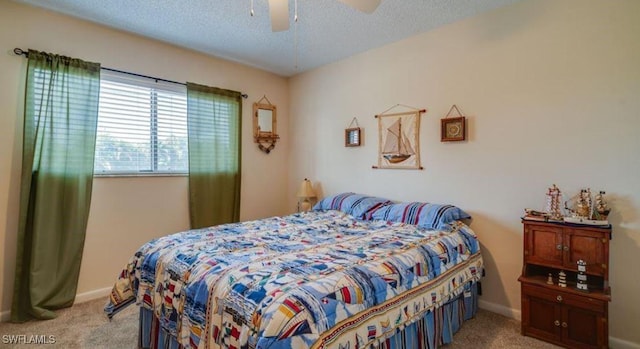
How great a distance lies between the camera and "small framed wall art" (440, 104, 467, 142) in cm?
266

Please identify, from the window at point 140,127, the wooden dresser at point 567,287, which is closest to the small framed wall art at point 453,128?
the wooden dresser at point 567,287

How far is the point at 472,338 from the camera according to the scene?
213 centimetres

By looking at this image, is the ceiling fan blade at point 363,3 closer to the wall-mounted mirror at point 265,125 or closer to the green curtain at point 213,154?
the green curtain at point 213,154

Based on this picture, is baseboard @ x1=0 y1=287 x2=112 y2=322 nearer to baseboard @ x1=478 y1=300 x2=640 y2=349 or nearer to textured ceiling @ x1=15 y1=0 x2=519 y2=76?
textured ceiling @ x1=15 y1=0 x2=519 y2=76

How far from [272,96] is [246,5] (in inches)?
68.3

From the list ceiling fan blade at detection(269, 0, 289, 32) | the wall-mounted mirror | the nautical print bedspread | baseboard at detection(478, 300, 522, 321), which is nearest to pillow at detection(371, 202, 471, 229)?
the nautical print bedspread

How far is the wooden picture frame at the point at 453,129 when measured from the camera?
105 inches

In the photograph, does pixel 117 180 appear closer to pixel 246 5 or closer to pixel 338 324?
pixel 246 5

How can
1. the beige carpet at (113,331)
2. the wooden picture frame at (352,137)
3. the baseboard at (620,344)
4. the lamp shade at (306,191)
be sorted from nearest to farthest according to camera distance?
1. the baseboard at (620,344)
2. the beige carpet at (113,331)
3. the wooden picture frame at (352,137)
4. the lamp shade at (306,191)

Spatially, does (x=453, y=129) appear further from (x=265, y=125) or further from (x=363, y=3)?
(x=265, y=125)

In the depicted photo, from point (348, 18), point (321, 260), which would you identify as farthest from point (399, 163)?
point (321, 260)

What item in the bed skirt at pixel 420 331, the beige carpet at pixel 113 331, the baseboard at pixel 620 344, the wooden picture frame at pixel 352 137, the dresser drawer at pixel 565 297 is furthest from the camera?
the wooden picture frame at pixel 352 137

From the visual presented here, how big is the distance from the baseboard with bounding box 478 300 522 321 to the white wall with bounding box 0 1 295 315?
267cm

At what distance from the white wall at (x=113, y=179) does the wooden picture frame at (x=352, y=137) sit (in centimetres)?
114
